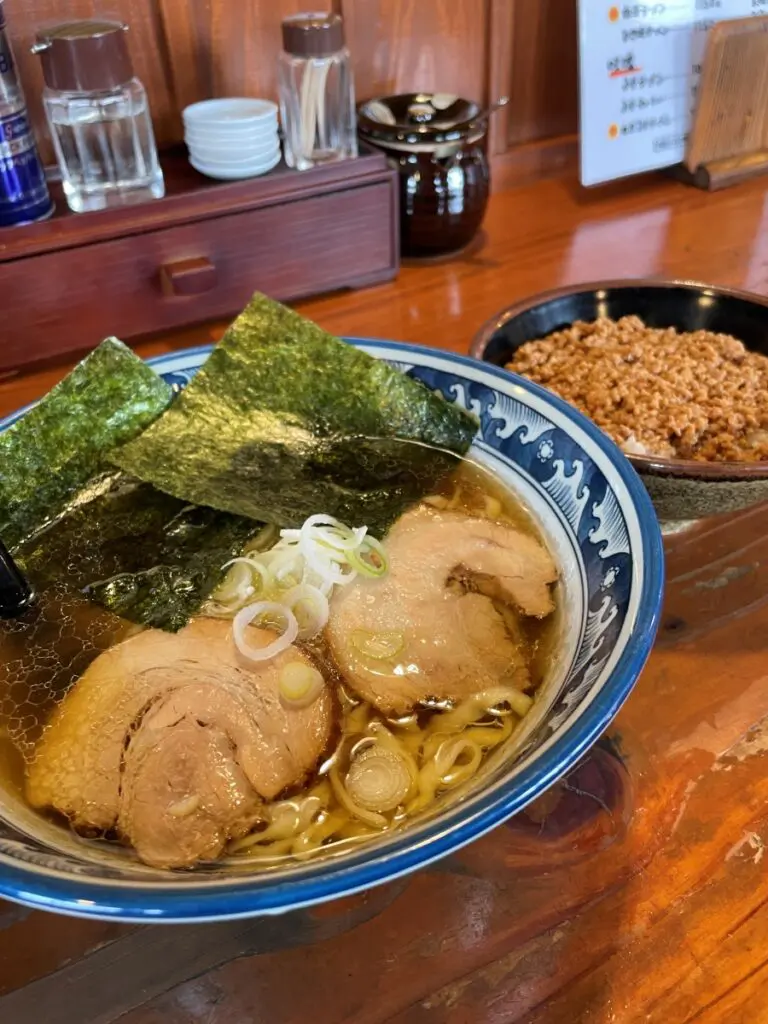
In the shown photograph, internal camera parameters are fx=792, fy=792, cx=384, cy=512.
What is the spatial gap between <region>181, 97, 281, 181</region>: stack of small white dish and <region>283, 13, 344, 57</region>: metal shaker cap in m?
0.11

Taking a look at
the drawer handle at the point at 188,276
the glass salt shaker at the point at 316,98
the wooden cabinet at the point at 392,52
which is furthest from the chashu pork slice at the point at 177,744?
the wooden cabinet at the point at 392,52

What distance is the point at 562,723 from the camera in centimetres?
64

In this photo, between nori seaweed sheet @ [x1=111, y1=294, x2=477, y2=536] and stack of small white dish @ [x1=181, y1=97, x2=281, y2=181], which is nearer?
nori seaweed sheet @ [x1=111, y1=294, x2=477, y2=536]

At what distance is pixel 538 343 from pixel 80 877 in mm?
944

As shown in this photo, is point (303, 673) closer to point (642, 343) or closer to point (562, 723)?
point (562, 723)

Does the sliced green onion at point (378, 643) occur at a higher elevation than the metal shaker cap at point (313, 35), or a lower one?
lower

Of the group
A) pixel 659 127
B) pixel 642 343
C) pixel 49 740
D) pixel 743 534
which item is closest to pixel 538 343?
pixel 642 343

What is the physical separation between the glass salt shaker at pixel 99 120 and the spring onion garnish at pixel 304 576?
32.2 inches

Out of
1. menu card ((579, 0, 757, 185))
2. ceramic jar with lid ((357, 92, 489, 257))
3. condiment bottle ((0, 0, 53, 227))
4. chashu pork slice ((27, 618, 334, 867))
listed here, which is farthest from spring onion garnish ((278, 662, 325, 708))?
menu card ((579, 0, 757, 185))

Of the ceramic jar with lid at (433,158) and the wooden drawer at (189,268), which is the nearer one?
the wooden drawer at (189,268)

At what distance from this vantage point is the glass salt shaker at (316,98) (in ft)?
4.74

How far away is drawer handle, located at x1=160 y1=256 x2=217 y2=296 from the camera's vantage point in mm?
1395

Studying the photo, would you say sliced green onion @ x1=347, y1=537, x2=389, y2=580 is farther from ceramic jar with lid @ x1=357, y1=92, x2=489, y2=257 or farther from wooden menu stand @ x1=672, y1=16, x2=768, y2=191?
wooden menu stand @ x1=672, y1=16, x2=768, y2=191

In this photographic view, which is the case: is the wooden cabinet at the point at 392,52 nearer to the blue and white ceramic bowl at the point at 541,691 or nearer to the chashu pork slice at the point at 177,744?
the blue and white ceramic bowl at the point at 541,691
